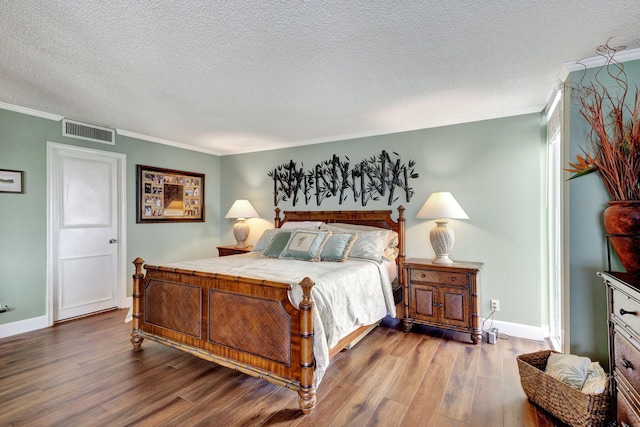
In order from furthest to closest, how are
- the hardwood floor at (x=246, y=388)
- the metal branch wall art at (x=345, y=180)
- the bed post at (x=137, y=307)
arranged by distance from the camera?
the metal branch wall art at (x=345, y=180)
the bed post at (x=137, y=307)
the hardwood floor at (x=246, y=388)

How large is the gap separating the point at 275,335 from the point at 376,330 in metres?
1.64

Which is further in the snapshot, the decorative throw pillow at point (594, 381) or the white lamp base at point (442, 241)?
the white lamp base at point (442, 241)

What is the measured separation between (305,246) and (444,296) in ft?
4.91

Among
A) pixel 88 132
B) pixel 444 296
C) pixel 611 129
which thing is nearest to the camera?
pixel 611 129

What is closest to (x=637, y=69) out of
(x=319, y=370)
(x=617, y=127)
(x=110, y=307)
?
(x=617, y=127)

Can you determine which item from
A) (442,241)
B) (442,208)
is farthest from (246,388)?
(442,208)

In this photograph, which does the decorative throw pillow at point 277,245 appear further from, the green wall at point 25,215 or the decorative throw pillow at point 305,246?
the green wall at point 25,215

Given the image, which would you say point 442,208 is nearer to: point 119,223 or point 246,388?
point 246,388

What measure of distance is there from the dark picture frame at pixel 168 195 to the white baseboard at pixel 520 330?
430 cm

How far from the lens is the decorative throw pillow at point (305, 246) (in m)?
3.28

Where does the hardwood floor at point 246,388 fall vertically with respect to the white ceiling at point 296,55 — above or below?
below

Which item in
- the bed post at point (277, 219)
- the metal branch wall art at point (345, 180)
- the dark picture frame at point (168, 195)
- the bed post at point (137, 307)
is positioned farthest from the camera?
the bed post at point (277, 219)

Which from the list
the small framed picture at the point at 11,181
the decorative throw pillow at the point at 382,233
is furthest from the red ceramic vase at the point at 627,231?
the small framed picture at the point at 11,181

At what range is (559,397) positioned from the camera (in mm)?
1862
